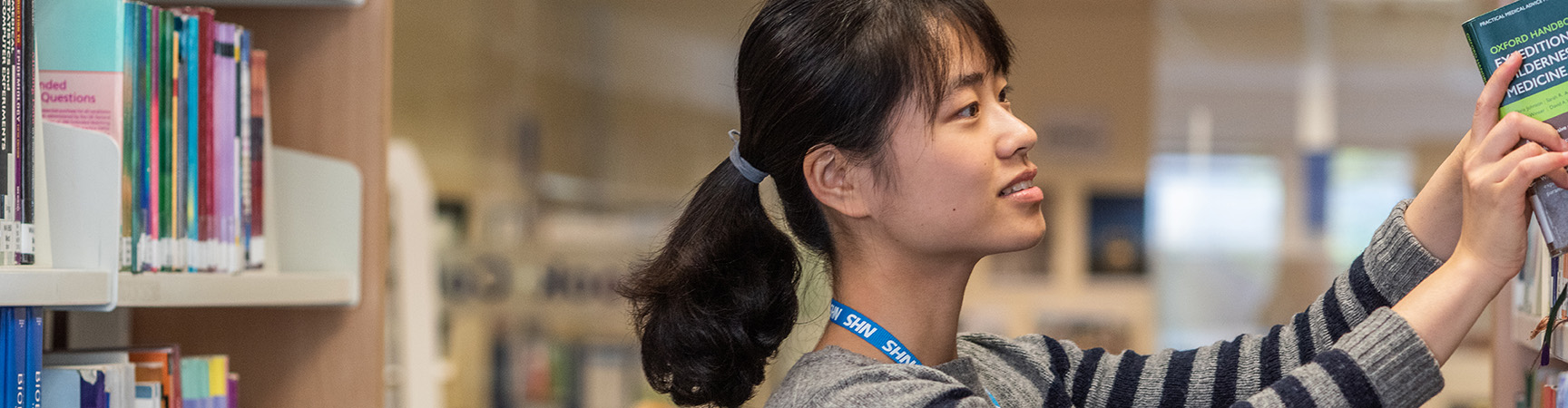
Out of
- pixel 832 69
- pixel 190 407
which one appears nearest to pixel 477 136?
pixel 190 407

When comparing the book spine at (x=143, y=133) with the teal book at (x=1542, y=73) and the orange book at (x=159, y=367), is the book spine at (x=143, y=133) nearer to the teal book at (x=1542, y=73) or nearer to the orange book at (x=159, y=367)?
Answer: the orange book at (x=159, y=367)

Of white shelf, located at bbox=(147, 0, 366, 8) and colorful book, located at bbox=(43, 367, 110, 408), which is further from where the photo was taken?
white shelf, located at bbox=(147, 0, 366, 8)

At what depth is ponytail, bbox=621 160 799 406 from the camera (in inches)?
47.7

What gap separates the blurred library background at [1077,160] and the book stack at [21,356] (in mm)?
3317

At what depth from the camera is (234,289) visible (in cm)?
140

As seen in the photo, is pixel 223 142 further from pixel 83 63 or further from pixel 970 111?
pixel 970 111

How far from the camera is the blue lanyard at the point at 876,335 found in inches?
45.3

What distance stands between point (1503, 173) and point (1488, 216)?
3cm

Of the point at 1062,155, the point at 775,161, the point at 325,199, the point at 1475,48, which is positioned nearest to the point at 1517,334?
the point at 1475,48

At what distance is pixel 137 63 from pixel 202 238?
21cm

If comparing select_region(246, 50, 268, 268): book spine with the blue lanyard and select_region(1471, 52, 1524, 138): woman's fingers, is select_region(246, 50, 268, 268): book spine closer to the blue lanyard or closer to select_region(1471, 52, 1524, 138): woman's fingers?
the blue lanyard

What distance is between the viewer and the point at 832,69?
1.09 m

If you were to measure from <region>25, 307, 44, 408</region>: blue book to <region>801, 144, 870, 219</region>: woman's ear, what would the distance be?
705mm

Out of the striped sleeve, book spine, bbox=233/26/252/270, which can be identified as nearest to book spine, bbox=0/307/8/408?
book spine, bbox=233/26/252/270
